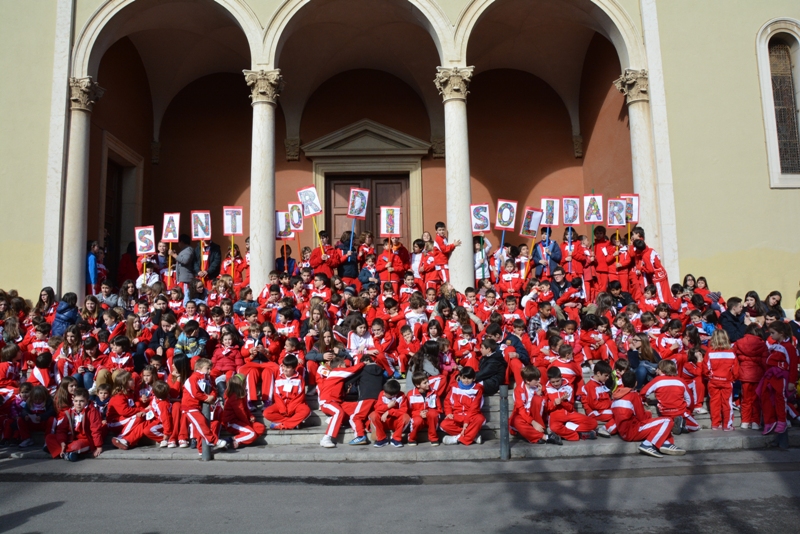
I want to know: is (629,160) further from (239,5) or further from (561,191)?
(239,5)

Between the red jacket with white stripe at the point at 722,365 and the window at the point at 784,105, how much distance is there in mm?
6576

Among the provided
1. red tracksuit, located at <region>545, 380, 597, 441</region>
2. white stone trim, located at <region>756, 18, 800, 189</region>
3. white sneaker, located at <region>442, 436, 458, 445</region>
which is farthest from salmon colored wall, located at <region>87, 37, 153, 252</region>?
white stone trim, located at <region>756, 18, 800, 189</region>

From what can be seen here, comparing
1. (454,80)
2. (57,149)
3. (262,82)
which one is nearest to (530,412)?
(454,80)

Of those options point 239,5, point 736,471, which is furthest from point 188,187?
point 736,471

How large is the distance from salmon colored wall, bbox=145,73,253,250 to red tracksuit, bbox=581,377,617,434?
10413 millimetres

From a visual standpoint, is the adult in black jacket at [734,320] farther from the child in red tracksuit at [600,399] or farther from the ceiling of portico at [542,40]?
the ceiling of portico at [542,40]

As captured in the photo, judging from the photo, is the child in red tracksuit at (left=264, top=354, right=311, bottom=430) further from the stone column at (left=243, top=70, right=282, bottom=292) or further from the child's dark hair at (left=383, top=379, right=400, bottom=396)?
the stone column at (left=243, top=70, right=282, bottom=292)

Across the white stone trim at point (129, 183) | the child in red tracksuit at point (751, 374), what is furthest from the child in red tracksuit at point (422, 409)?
the white stone trim at point (129, 183)

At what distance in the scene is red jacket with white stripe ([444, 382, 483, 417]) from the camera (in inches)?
313

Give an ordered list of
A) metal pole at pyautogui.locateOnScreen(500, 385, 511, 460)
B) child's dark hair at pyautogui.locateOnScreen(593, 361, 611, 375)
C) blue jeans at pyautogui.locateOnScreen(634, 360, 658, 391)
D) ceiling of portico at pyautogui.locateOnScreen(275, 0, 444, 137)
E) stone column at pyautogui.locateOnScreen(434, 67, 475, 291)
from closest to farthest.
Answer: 1. metal pole at pyautogui.locateOnScreen(500, 385, 511, 460)
2. child's dark hair at pyautogui.locateOnScreen(593, 361, 611, 375)
3. blue jeans at pyautogui.locateOnScreen(634, 360, 658, 391)
4. stone column at pyautogui.locateOnScreen(434, 67, 475, 291)
5. ceiling of portico at pyautogui.locateOnScreen(275, 0, 444, 137)

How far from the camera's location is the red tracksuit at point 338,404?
8062 mm

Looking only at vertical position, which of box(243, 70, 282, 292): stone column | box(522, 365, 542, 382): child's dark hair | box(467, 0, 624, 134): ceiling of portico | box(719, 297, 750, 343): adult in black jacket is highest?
box(467, 0, 624, 134): ceiling of portico

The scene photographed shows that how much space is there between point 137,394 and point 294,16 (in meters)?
8.22

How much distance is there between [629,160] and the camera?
13938 mm
